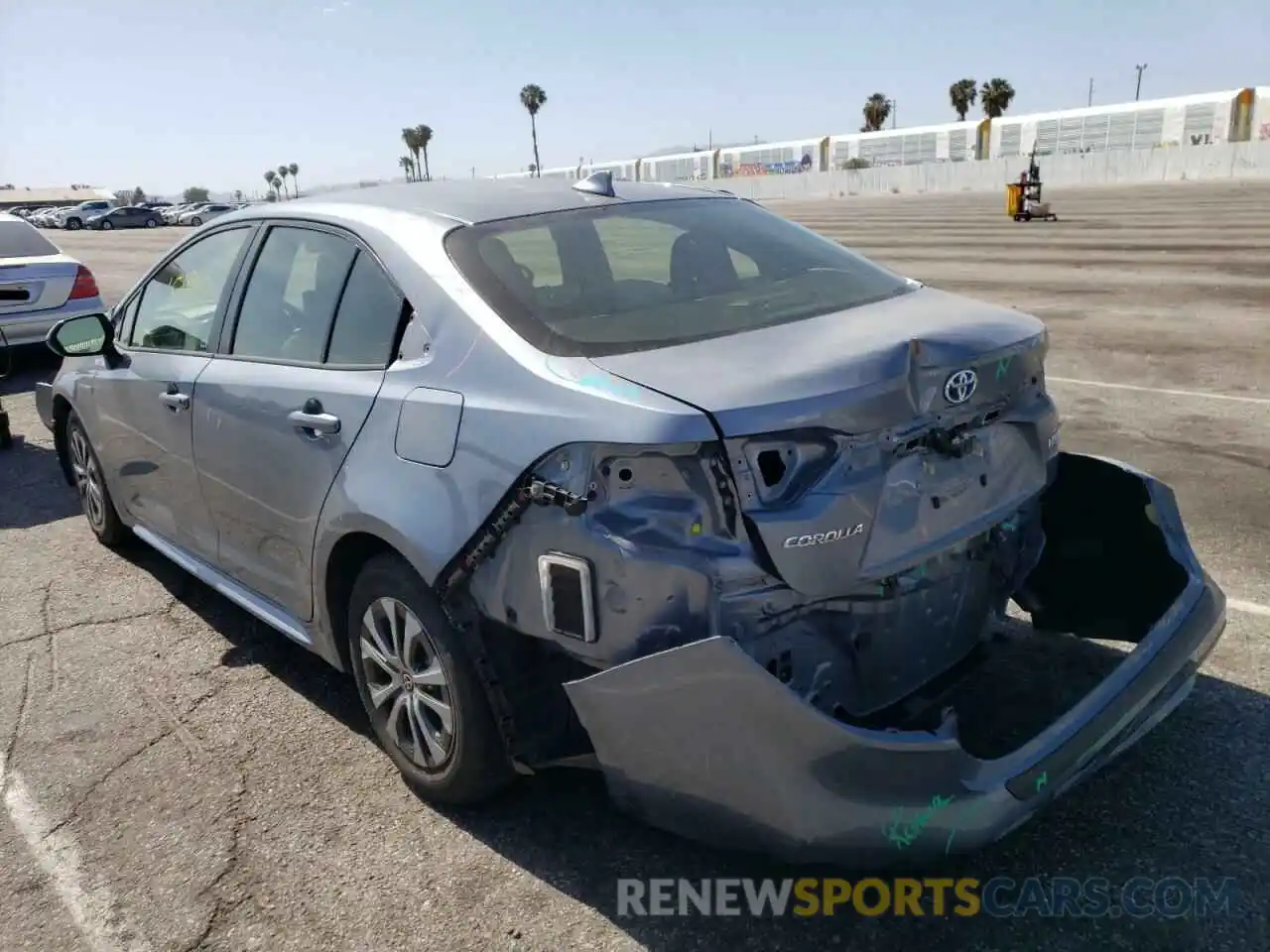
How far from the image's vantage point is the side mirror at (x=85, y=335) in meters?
4.68

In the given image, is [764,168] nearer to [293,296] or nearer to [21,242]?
[21,242]

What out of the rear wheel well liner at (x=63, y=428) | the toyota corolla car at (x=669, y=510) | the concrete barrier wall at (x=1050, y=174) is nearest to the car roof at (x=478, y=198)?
the toyota corolla car at (x=669, y=510)

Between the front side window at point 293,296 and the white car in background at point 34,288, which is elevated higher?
the front side window at point 293,296

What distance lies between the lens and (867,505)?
2381 millimetres

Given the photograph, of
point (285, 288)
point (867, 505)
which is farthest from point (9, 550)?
point (867, 505)

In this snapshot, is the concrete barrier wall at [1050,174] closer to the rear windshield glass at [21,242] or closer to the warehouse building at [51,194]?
the rear windshield glass at [21,242]

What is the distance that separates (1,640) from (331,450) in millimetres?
2524

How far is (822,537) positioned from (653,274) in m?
1.40

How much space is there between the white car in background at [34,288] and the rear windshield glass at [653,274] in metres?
9.07

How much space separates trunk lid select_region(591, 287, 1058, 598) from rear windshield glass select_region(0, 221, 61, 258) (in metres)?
10.8

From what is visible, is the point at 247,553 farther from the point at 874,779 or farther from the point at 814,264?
the point at 874,779

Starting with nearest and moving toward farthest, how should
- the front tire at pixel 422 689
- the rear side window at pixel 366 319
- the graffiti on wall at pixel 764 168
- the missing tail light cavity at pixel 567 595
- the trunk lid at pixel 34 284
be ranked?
1. the missing tail light cavity at pixel 567 595
2. the front tire at pixel 422 689
3. the rear side window at pixel 366 319
4. the trunk lid at pixel 34 284
5. the graffiti on wall at pixel 764 168

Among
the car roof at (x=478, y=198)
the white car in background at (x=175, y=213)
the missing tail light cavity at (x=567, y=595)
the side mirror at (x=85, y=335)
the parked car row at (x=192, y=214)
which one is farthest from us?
the white car in background at (x=175, y=213)

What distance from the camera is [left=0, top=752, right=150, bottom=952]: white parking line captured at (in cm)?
273
